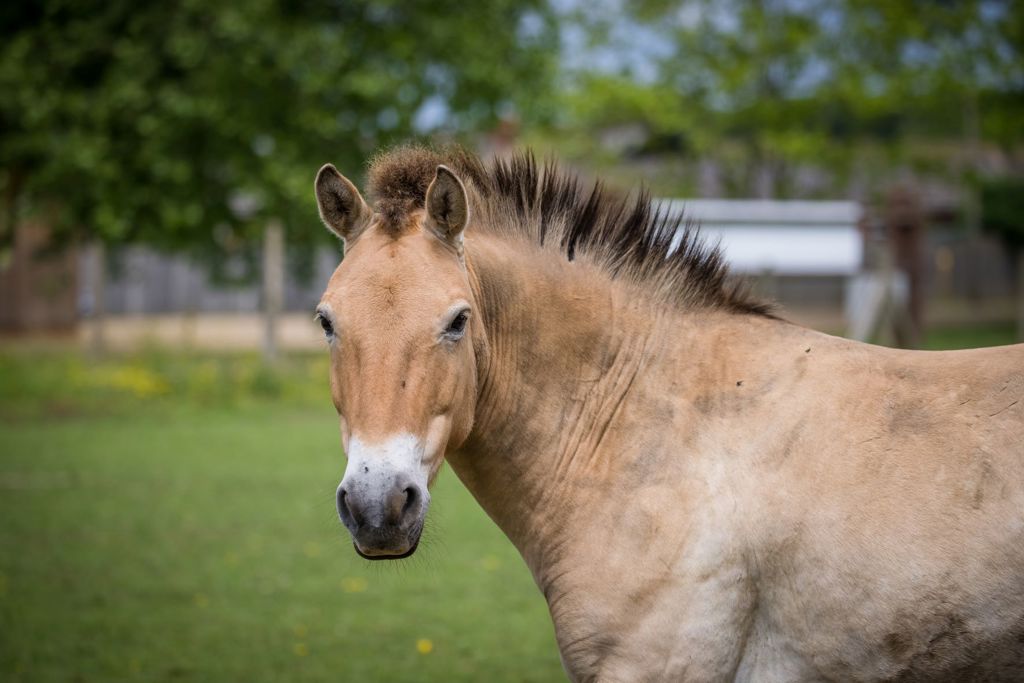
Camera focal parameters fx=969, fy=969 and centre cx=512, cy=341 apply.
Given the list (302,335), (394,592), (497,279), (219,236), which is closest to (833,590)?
(497,279)

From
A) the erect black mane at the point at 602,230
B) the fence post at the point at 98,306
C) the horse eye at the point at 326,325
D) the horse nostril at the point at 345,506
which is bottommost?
the fence post at the point at 98,306

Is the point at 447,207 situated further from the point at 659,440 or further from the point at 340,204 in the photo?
the point at 659,440

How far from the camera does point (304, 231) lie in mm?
17719

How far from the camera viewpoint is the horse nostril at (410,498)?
2.77 m

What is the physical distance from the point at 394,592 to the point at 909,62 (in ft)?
77.9

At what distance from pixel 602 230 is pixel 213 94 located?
1403cm

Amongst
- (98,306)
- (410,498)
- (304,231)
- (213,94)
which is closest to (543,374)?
(410,498)

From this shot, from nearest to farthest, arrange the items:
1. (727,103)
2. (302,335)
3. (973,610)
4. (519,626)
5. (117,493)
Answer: (973,610)
(519,626)
(117,493)
(302,335)
(727,103)

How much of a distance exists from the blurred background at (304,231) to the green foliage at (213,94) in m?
0.06

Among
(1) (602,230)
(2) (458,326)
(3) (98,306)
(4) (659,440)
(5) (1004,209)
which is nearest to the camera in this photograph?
(2) (458,326)

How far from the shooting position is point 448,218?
3129 millimetres

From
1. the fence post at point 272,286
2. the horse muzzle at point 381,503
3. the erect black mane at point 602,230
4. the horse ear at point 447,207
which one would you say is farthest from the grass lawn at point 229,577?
the fence post at point 272,286

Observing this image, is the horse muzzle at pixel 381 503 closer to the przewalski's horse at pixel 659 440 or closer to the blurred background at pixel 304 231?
the przewalski's horse at pixel 659 440

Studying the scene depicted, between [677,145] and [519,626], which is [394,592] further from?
[677,145]
